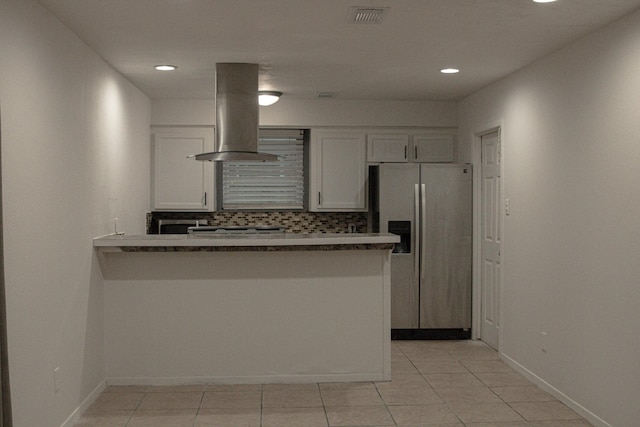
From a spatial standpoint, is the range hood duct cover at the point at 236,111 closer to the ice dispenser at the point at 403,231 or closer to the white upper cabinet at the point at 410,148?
the ice dispenser at the point at 403,231

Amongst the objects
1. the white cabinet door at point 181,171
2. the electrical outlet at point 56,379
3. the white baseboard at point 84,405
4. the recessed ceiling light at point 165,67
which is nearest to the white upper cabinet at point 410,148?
the white cabinet door at point 181,171

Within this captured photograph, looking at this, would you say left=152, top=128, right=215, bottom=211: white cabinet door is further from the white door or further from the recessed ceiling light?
the white door

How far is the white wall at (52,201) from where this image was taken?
3242 millimetres

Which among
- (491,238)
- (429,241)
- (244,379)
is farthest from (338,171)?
(244,379)

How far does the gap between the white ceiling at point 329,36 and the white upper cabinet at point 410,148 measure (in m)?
1.12

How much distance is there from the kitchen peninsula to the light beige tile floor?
128 millimetres

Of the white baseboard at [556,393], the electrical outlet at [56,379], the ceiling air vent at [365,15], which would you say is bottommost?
the white baseboard at [556,393]

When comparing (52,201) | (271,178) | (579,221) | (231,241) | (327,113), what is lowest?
(231,241)

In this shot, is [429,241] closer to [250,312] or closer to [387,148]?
[387,148]

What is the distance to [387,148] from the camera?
7.09 m

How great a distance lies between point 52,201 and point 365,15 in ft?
6.68

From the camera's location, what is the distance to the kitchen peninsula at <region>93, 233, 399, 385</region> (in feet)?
16.0

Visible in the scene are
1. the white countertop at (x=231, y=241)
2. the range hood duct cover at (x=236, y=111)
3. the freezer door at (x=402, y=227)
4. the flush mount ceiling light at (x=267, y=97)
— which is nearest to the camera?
the white countertop at (x=231, y=241)

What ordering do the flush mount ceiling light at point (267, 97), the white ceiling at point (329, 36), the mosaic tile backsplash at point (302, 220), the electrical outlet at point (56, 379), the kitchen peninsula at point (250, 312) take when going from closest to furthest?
the white ceiling at point (329, 36)
the electrical outlet at point (56, 379)
the kitchen peninsula at point (250, 312)
the flush mount ceiling light at point (267, 97)
the mosaic tile backsplash at point (302, 220)
